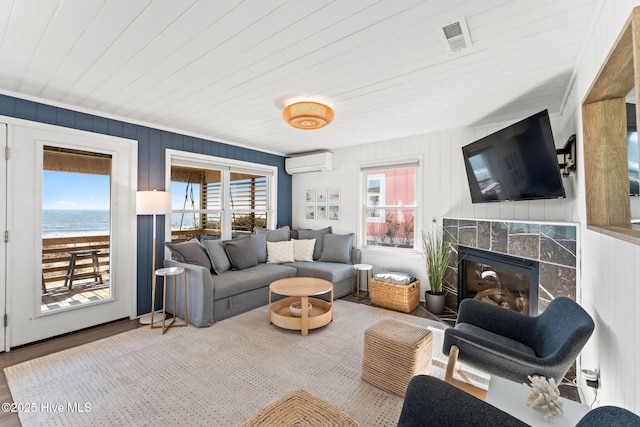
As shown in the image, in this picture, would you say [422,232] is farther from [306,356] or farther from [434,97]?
[306,356]

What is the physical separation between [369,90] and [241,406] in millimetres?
2671

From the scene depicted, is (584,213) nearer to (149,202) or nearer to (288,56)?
(288,56)

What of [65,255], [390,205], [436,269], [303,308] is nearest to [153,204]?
[65,255]

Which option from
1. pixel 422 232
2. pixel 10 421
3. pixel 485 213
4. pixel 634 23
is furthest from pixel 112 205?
pixel 485 213

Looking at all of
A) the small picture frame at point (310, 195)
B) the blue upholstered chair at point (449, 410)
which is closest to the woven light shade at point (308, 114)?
the blue upholstered chair at point (449, 410)

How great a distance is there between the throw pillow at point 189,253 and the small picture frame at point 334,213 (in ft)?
7.41

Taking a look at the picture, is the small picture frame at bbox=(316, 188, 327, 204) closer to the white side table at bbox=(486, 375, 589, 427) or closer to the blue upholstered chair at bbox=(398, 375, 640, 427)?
the white side table at bbox=(486, 375, 589, 427)

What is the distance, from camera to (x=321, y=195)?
5.28 metres

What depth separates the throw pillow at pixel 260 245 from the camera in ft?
14.6

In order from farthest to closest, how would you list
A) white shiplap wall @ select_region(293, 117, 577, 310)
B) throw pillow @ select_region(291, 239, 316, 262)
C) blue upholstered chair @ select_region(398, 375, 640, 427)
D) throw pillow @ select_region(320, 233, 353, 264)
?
throw pillow @ select_region(291, 239, 316, 262)
throw pillow @ select_region(320, 233, 353, 264)
white shiplap wall @ select_region(293, 117, 577, 310)
blue upholstered chair @ select_region(398, 375, 640, 427)

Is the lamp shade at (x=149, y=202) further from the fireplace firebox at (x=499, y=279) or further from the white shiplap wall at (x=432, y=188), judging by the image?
the fireplace firebox at (x=499, y=279)

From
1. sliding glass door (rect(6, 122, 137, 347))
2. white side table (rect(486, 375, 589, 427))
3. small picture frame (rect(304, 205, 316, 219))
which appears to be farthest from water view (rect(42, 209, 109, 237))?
white side table (rect(486, 375, 589, 427))

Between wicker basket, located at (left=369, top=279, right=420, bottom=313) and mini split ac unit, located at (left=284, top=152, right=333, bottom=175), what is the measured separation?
2131mm

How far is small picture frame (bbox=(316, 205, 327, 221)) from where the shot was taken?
5.25 meters
